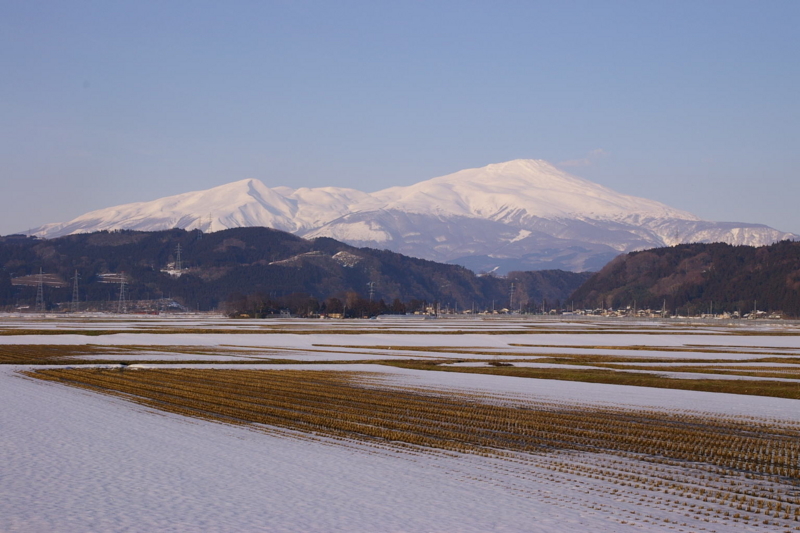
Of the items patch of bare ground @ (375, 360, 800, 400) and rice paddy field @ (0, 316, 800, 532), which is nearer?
rice paddy field @ (0, 316, 800, 532)

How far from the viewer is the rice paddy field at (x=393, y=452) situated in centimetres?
1299

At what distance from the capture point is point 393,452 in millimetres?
18562

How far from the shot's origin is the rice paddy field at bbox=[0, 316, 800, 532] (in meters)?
13.0

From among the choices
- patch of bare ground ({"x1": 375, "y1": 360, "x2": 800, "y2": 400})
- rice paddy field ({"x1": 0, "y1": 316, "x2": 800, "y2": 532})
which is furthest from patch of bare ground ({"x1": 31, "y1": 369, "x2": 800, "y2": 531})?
patch of bare ground ({"x1": 375, "y1": 360, "x2": 800, "y2": 400})

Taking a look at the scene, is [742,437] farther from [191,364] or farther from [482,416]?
[191,364]

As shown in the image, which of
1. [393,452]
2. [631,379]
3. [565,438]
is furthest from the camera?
[631,379]

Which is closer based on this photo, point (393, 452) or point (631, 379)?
point (393, 452)

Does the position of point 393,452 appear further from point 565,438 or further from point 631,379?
point 631,379

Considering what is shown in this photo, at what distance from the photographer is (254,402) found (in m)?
27.1

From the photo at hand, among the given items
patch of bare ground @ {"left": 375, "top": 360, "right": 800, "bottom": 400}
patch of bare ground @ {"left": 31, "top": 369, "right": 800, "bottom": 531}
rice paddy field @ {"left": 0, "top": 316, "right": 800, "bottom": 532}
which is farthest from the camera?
patch of bare ground @ {"left": 375, "top": 360, "right": 800, "bottom": 400}

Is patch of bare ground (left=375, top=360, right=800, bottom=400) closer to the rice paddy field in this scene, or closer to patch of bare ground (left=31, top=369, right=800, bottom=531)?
the rice paddy field

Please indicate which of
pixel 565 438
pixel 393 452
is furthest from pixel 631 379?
pixel 393 452

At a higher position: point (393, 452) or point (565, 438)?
point (393, 452)

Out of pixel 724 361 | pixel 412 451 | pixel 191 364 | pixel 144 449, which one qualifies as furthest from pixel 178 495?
pixel 724 361
